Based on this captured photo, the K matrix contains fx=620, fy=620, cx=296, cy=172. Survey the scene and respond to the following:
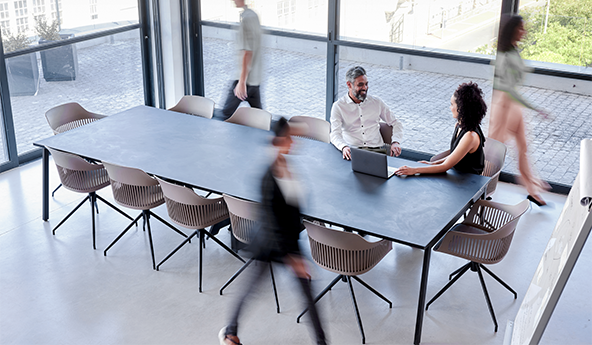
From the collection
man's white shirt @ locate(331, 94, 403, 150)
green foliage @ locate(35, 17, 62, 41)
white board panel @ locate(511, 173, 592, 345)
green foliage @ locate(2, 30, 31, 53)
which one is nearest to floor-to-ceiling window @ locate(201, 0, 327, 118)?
man's white shirt @ locate(331, 94, 403, 150)

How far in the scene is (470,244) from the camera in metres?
4.23

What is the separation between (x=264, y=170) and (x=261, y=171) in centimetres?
3

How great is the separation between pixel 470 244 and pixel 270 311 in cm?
151

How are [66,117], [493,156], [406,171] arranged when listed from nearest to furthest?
1. [406,171]
2. [493,156]
3. [66,117]

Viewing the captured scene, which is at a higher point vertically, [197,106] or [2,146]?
[197,106]

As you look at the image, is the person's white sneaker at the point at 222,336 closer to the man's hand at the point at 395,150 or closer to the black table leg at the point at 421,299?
the black table leg at the point at 421,299

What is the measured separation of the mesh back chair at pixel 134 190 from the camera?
4906 millimetres

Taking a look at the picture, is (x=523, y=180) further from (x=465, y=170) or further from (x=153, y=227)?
(x=153, y=227)

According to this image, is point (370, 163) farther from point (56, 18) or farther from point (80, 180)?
point (56, 18)

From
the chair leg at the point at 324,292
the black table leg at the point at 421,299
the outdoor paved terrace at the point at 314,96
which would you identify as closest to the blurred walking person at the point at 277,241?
the chair leg at the point at 324,292

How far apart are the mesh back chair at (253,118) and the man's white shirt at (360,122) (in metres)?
0.78

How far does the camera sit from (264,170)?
4.95 meters

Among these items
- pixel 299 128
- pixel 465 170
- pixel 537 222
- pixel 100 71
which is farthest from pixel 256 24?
pixel 537 222

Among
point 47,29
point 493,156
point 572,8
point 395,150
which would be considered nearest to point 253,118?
point 395,150
